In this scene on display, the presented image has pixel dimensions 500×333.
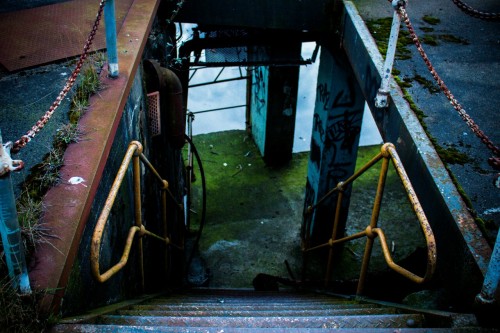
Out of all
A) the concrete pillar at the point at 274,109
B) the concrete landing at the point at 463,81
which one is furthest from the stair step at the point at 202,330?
the concrete pillar at the point at 274,109

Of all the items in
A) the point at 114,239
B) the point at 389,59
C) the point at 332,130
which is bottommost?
the point at 332,130

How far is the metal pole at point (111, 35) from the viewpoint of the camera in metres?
3.13

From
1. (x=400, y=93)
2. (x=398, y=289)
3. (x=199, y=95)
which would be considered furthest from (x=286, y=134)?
(x=400, y=93)

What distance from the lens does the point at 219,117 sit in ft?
44.5

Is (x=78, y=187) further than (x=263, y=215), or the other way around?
(x=263, y=215)

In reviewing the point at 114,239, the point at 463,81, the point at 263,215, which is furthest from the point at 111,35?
the point at 263,215

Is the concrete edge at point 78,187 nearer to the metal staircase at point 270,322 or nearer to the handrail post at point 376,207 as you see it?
the metal staircase at point 270,322

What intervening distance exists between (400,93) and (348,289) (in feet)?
10.4

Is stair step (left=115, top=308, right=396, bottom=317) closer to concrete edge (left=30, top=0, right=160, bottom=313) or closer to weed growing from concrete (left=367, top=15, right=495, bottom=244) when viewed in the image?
concrete edge (left=30, top=0, right=160, bottom=313)

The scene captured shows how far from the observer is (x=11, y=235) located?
5.70 ft

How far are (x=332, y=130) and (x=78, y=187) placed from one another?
5.04 m

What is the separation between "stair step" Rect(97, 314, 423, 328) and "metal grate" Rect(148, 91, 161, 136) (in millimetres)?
2734

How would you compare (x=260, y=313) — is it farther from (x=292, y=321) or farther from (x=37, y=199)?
(x=37, y=199)

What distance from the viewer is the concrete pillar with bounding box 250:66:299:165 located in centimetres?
953
